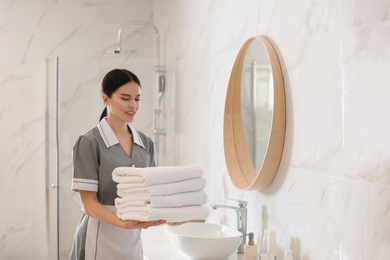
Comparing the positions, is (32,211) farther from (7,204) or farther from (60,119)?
(60,119)

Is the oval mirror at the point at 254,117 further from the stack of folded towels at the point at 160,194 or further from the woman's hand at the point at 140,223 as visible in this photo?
the woman's hand at the point at 140,223

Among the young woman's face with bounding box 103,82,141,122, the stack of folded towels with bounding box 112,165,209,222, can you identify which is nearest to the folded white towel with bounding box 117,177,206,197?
the stack of folded towels with bounding box 112,165,209,222

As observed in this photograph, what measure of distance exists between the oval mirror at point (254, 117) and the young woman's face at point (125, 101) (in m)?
0.57

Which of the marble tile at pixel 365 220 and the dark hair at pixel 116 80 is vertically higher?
the dark hair at pixel 116 80

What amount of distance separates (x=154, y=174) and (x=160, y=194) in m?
0.07

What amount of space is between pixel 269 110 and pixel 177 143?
1310 mm

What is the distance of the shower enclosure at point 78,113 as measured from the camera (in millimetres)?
3137

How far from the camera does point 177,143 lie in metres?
3.37

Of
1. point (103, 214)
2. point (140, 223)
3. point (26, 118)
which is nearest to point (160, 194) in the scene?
point (140, 223)

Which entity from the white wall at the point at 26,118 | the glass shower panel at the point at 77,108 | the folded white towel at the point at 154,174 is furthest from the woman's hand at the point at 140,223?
the white wall at the point at 26,118

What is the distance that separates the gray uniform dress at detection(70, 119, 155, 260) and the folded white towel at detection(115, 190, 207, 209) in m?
0.20

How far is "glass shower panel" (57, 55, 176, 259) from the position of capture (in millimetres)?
3131

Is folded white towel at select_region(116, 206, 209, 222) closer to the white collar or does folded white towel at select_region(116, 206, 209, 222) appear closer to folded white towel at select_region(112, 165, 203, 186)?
folded white towel at select_region(112, 165, 203, 186)

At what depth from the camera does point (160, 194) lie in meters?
1.58
